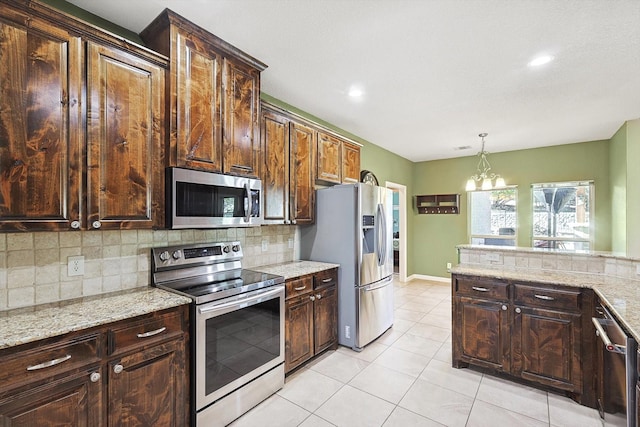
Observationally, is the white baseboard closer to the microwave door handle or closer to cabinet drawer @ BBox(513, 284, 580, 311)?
cabinet drawer @ BBox(513, 284, 580, 311)

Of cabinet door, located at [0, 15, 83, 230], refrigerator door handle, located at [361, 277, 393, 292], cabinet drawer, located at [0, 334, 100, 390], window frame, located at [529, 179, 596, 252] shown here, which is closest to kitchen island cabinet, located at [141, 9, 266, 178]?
cabinet door, located at [0, 15, 83, 230]

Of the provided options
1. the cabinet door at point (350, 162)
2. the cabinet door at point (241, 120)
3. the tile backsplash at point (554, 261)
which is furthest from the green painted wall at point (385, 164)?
the tile backsplash at point (554, 261)

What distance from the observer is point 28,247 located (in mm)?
1689

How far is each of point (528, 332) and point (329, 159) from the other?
2589 millimetres

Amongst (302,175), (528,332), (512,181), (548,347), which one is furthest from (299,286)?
(512,181)

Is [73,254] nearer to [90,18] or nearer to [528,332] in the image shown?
[90,18]

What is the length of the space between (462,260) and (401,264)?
10.4 feet

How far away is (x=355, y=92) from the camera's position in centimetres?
305

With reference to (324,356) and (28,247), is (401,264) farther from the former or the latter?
(28,247)

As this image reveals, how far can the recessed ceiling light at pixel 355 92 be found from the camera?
2.96m

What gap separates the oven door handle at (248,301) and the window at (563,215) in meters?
5.15

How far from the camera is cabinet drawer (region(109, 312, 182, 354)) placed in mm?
1531

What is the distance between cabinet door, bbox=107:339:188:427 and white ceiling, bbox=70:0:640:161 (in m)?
2.11

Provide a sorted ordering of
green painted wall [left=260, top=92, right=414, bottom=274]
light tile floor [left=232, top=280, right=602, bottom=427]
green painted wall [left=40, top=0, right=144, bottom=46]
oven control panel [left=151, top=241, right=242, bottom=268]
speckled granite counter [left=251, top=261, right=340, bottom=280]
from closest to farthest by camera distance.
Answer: green painted wall [left=40, top=0, right=144, bottom=46]
light tile floor [left=232, top=280, right=602, bottom=427]
oven control panel [left=151, top=241, right=242, bottom=268]
speckled granite counter [left=251, top=261, right=340, bottom=280]
green painted wall [left=260, top=92, right=414, bottom=274]
